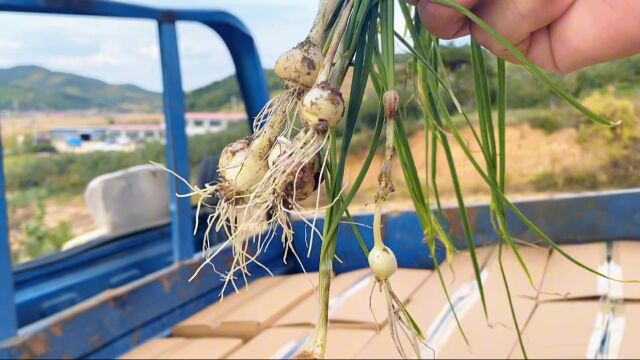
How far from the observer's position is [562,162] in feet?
23.7

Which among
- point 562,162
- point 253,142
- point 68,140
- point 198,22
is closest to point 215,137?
point 68,140

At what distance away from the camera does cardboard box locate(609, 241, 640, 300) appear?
54.2 inches

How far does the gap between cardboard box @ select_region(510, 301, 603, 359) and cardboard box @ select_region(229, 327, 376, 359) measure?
0.93ft

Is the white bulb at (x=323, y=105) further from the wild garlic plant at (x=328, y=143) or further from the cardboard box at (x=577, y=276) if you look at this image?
the cardboard box at (x=577, y=276)

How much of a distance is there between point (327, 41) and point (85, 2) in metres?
1.15

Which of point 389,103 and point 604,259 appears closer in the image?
point 389,103

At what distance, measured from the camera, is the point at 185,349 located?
1.48 meters

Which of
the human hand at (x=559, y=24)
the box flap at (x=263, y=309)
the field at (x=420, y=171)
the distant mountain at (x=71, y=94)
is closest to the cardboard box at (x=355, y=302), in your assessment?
the box flap at (x=263, y=309)

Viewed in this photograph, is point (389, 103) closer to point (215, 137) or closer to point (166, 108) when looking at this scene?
point (166, 108)

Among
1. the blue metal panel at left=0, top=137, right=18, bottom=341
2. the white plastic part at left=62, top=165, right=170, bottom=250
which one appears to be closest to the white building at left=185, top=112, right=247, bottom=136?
the white plastic part at left=62, top=165, right=170, bottom=250

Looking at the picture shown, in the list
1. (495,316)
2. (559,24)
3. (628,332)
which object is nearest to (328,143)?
(559,24)

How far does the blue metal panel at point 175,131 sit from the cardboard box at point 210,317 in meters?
0.14

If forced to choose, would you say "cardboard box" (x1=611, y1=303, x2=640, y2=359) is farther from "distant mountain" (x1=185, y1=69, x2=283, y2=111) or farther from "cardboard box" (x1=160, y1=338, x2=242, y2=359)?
"distant mountain" (x1=185, y1=69, x2=283, y2=111)

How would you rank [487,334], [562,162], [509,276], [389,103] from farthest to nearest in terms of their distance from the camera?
[562,162] → [509,276] → [487,334] → [389,103]
